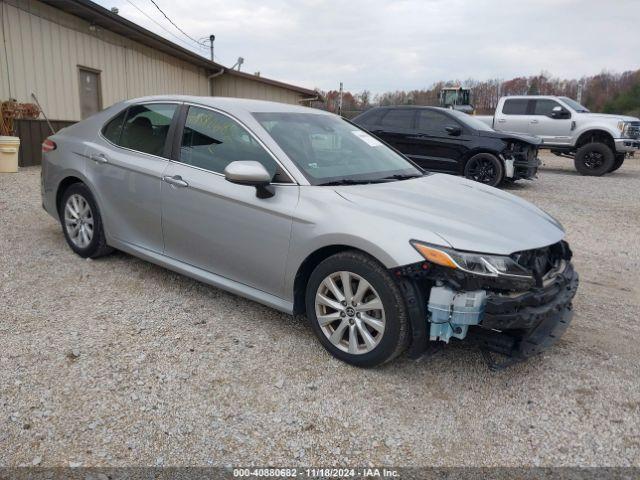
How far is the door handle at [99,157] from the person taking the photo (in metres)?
4.34

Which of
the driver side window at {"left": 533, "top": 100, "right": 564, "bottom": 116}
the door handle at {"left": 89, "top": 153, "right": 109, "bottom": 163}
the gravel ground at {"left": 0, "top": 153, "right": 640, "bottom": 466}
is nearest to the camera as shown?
the gravel ground at {"left": 0, "top": 153, "right": 640, "bottom": 466}

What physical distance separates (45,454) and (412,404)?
1.79 m

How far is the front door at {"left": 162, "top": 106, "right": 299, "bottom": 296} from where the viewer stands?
3.28 metres

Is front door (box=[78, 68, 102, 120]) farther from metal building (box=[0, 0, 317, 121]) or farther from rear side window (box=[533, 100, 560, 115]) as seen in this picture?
rear side window (box=[533, 100, 560, 115])

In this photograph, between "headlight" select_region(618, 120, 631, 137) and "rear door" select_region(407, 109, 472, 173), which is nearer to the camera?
"rear door" select_region(407, 109, 472, 173)

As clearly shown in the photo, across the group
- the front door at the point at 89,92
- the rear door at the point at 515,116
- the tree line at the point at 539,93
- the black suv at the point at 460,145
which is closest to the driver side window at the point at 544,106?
the rear door at the point at 515,116

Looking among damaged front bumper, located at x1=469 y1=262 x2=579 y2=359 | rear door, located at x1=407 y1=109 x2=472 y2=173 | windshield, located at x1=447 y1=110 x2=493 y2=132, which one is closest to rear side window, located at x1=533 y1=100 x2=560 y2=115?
windshield, located at x1=447 y1=110 x2=493 y2=132

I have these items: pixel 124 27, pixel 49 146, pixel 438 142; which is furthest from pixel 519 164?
pixel 124 27

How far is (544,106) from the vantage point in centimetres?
1373

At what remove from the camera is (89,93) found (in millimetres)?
13305

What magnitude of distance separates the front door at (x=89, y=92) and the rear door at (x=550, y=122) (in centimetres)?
1171

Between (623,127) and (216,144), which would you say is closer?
(216,144)

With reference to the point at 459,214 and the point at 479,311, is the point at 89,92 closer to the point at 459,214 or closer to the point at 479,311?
the point at 459,214

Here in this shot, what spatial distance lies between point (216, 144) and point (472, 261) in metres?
2.03
